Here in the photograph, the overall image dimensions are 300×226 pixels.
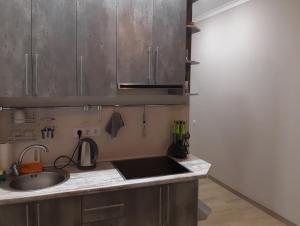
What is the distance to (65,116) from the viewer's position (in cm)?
224

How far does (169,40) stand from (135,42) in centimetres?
30

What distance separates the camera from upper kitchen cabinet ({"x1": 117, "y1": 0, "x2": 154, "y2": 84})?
2.08 m

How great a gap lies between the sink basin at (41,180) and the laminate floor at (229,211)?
169 cm

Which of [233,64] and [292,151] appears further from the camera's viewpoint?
[233,64]

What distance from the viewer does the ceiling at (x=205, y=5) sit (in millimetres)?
3677

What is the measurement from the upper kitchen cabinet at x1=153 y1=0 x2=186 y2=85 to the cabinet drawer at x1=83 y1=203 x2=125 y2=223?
1.02 metres

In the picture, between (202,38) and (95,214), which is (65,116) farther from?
(202,38)

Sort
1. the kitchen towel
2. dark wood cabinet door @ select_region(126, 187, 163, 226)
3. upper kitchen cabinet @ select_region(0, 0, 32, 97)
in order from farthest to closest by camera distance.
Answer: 1. the kitchen towel
2. dark wood cabinet door @ select_region(126, 187, 163, 226)
3. upper kitchen cabinet @ select_region(0, 0, 32, 97)

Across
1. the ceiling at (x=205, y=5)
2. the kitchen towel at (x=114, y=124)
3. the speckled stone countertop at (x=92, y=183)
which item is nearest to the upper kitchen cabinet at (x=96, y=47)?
the kitchen towel at (x=114, y=124)

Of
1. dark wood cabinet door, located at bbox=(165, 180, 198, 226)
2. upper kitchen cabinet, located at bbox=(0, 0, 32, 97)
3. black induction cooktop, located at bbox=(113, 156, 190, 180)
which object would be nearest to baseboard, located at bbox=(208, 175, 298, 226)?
dark wood cabinet door, located at bbox=(165, 180, 198, 226)

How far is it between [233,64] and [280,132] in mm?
1164

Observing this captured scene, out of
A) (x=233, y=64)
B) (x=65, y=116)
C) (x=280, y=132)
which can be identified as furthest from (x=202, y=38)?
(x=65, y=116)

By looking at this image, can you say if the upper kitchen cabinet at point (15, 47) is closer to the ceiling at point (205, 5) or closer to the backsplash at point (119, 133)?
the backsplash at point (119, 133)

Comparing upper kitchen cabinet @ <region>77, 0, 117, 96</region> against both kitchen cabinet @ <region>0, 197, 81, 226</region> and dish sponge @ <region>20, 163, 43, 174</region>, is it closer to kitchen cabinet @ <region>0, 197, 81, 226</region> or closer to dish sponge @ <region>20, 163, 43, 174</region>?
dish sponge @ <region>20, 163, 43, 174</region>
